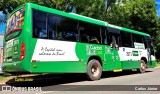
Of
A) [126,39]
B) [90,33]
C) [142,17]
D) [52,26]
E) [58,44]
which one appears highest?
[142,17]

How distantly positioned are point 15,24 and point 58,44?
202 centimetres

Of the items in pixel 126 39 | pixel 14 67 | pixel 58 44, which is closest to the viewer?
pixel 14 67

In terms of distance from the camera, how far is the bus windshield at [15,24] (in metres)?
10.3

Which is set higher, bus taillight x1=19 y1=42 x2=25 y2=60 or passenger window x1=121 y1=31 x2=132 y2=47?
passenger window x1=121 y1=31 x2=132 y2=47

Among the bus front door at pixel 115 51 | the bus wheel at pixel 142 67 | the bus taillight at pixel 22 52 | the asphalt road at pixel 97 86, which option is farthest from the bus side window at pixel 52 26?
the bus wheel at pixel 142 67

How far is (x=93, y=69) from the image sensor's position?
1300 centimetres

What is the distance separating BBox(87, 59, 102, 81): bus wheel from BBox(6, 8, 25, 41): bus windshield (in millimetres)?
4042

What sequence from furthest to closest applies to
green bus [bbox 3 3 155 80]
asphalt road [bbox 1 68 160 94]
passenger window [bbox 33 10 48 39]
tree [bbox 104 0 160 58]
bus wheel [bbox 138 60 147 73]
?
tree [bbox 104 0 160 58], bus wheel [bbox 138 60 147 73], passenger window [bbox 33 10 48 39], green bus [bbox 3 3 155 80], asphalt road [bbox 1 68 160 94]

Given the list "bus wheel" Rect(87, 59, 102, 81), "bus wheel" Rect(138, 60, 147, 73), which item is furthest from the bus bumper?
"bus wheel" Rect(138, 60, 147, 73)

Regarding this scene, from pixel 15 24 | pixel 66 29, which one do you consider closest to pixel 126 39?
pixel 66 29

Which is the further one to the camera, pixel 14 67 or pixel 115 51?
pixel 115 51

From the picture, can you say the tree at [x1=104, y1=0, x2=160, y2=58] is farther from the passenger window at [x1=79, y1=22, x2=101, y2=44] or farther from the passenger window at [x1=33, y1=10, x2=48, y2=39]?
the passenger window at [x1=33, y1=10, x2=48, y2=39]

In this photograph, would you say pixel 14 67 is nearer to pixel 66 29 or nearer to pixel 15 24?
pixel 15 24

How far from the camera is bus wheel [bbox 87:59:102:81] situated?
12546 millimetres
